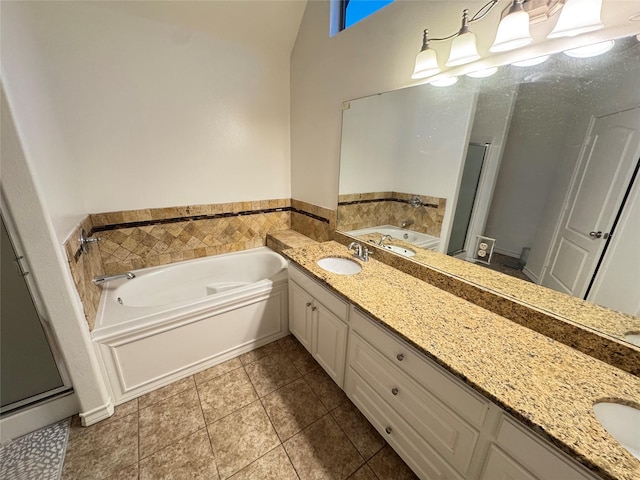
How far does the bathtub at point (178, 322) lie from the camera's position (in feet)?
4.92

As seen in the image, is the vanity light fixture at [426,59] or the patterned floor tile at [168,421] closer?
the vanity light fixture at [426,59]

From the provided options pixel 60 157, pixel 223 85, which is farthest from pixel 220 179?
pixel 60 157

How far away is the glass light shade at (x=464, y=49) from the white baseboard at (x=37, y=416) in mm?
2652

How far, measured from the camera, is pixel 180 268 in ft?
7.41

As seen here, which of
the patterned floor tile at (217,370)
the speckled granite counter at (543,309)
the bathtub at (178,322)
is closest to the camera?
the speckled granite counter at (543,309)

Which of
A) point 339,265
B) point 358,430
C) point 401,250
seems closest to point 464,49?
point 401,250

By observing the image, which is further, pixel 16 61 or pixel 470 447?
pixel 16 61

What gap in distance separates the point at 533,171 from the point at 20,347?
8.54 feet

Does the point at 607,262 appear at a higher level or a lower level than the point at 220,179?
lower

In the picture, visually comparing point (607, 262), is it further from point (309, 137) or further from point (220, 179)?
point (220, 179)

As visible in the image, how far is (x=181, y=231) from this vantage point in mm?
2262

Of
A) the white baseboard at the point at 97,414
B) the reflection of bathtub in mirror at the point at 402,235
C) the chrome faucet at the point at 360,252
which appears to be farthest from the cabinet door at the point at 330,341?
the white baseboard at the point at 97,414

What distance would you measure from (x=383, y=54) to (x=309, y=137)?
3.04 feet

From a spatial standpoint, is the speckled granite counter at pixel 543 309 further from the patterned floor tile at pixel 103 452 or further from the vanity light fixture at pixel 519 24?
the patterned floor tile at pixel 103 452
